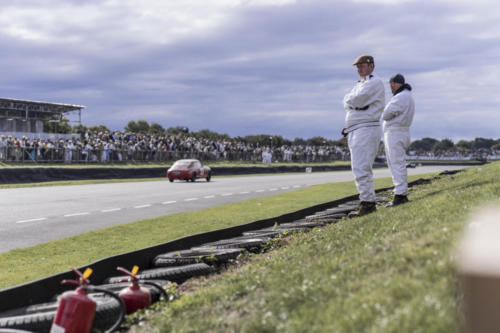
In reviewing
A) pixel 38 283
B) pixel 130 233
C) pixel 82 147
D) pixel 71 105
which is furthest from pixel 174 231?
pixel 71 105

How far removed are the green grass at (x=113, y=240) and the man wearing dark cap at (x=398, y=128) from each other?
3767mm

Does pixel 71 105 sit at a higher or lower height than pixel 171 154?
higher

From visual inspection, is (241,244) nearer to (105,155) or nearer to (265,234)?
(265,234)

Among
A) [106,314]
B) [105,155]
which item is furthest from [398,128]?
[105,155]

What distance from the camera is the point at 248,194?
1961 cm

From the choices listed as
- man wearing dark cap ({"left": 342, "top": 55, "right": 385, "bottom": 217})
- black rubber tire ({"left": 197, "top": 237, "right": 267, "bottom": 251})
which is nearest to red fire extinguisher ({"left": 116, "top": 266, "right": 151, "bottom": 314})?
black rubber tire ({"left": 197, "top": 237, "right": 267, "bottom": 251})

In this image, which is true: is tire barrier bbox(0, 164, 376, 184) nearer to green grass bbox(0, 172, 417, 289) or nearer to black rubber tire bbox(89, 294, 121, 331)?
green grass bbox(0, 172, 417, 289)

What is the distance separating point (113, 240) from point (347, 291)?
20.4ft

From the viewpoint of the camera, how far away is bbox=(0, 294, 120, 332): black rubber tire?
4.09 meters

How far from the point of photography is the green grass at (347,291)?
294cm

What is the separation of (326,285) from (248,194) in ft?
51.9

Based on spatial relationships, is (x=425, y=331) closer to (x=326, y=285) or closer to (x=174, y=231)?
(x=326, y=285)

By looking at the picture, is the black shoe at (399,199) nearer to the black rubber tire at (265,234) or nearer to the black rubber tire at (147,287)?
the black rubber tire at (265,234)

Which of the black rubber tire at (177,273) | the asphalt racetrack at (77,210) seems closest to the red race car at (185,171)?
the asphalt racetrack at (77,210)
